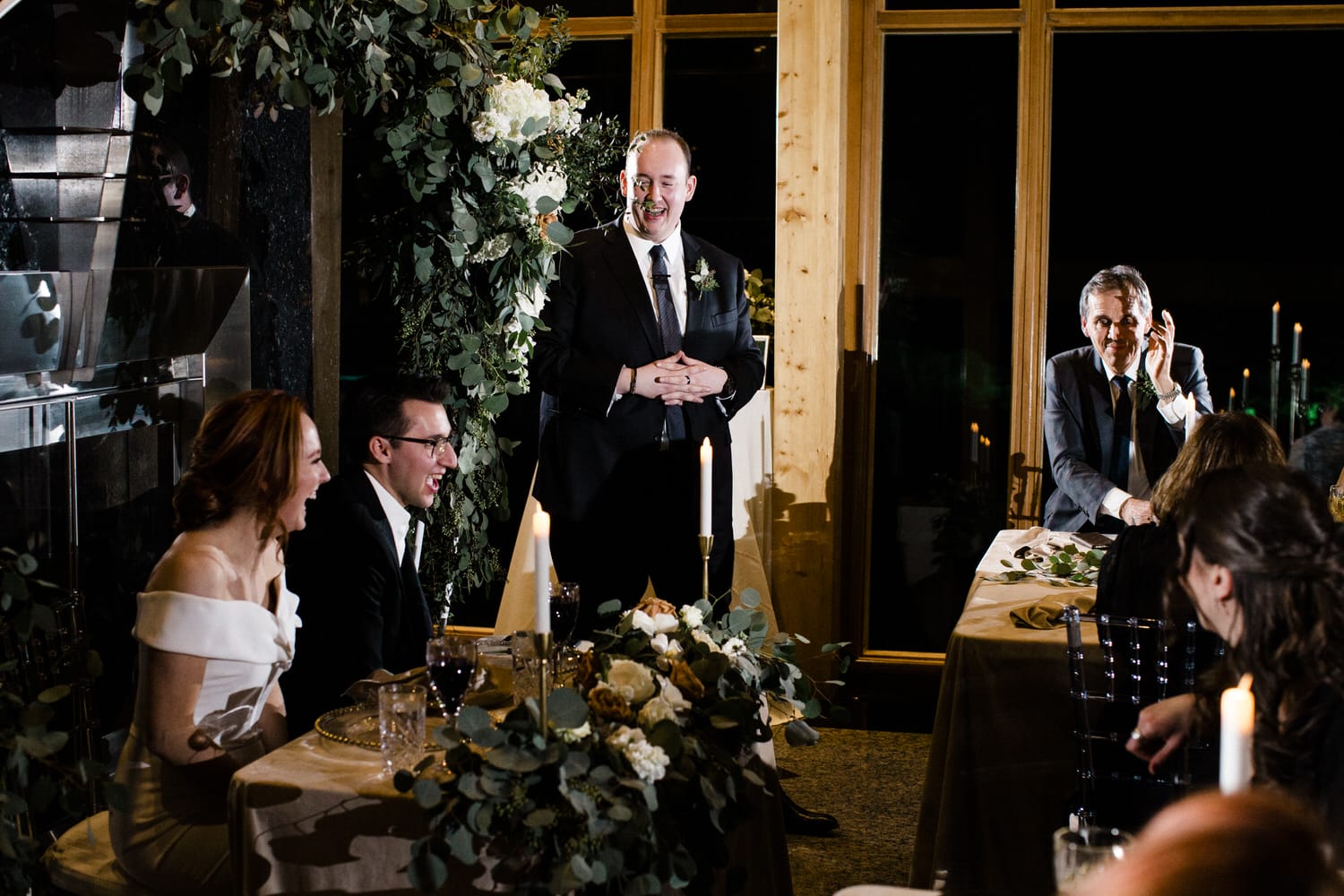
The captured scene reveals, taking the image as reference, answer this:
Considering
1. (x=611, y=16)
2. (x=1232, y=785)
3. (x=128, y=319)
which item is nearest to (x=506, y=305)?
(x=128, y=319)

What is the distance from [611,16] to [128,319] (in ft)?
9.14

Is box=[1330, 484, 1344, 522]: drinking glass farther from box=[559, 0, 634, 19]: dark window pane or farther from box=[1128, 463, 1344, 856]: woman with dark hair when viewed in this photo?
box=[559, 0, 634, 19]: dark window pane

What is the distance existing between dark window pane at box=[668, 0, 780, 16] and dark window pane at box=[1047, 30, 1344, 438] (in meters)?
1.08

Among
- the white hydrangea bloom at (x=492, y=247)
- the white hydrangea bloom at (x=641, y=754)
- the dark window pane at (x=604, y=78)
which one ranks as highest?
the dark window pane at (x=604, y=78)

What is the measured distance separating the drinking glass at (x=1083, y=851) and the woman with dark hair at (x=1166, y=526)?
123 centimetres

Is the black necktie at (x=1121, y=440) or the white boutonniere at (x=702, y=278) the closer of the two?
the white boutonniere at (x=702, y=278)

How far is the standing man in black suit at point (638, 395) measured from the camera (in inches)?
147

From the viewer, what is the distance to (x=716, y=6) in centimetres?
510

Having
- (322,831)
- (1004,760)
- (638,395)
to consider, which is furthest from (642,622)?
(638,395)

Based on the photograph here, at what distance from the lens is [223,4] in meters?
2.50

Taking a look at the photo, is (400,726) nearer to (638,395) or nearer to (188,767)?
(188,767)

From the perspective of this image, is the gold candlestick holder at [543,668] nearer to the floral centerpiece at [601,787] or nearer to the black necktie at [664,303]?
the floral centerpiece at [601,787]

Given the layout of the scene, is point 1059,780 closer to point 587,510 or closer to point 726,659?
point 726,659

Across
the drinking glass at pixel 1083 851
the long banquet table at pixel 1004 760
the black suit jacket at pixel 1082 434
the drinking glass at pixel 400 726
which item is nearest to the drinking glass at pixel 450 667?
the drinking glass at pixel 400 726
